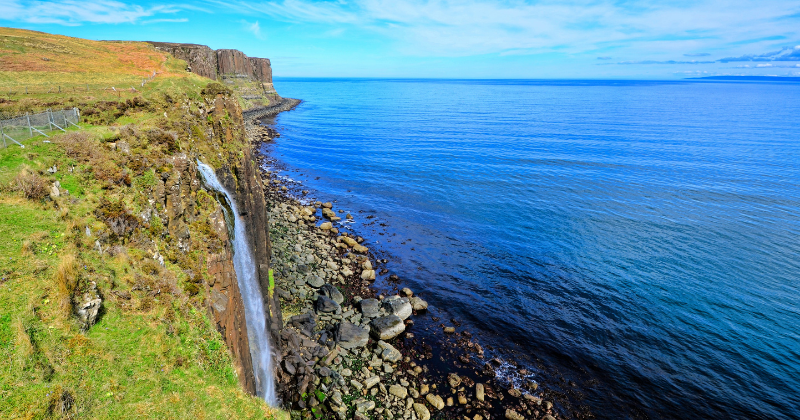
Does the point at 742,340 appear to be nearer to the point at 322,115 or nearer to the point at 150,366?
the point at 150,366

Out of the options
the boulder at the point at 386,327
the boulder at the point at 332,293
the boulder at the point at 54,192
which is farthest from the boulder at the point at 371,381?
the boulder at the point at 54,192

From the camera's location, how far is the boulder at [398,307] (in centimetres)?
3219

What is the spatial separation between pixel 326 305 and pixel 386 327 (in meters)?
5.87

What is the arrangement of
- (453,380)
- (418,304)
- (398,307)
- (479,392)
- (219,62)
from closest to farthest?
(479,392) < (453,380) < (398,307) < (418,304) < (219,62)

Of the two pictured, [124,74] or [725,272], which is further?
[124,74]

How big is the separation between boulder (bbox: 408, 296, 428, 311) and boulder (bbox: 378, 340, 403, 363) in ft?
18.4

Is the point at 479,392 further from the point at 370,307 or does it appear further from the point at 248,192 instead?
the point at 248,192

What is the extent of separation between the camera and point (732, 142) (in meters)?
88.1

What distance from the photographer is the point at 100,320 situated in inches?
469

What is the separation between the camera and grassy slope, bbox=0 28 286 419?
9.80 meters

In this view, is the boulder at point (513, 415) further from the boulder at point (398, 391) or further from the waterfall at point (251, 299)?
the waterfall at point (251, 299)

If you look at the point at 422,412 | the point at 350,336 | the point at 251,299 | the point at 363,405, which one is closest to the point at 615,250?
the point at 422,412

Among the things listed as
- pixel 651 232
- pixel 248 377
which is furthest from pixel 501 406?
pixel 651 232

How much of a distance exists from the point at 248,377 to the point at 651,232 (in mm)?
A: 46719
